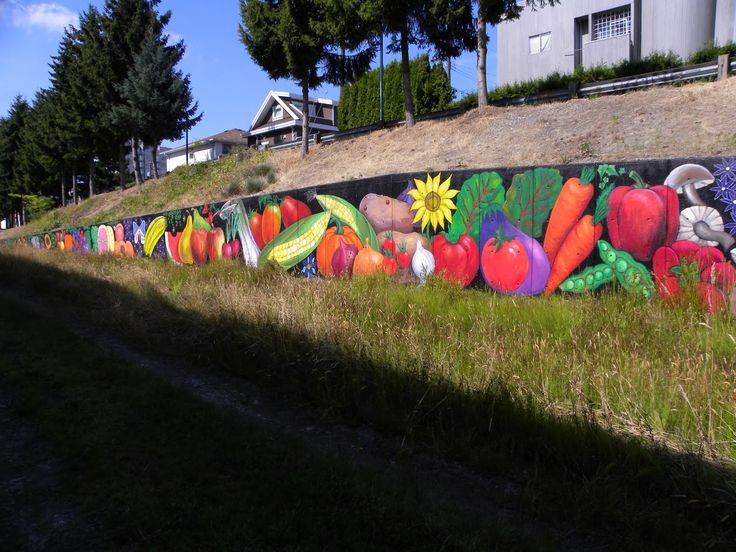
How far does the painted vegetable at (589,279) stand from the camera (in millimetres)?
7139

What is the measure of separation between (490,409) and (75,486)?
2.67 metres

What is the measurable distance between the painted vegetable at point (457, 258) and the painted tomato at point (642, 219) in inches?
82.7

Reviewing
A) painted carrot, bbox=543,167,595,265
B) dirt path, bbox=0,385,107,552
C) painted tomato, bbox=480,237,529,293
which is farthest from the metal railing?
dirt path, bbox=0,385,107,552

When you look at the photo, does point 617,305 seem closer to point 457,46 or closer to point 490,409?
point 490,409

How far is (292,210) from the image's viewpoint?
12.2m

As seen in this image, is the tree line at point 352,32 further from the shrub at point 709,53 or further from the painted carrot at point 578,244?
the painted carrot at point 578,244

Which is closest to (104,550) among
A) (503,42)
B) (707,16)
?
(707,16)

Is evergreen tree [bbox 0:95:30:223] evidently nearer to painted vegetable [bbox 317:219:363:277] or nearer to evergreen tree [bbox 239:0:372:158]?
evergreen tree [bbox 239:0:372:158]

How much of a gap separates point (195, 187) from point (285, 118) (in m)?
28.7

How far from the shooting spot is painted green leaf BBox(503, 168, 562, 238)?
779 cm

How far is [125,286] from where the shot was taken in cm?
1014

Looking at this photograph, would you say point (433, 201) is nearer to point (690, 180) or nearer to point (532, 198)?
point (532, 198)

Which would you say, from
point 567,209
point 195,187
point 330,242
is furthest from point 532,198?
point 195,187

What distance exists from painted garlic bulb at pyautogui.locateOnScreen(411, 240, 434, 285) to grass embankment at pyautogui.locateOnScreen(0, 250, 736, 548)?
1272 mm
